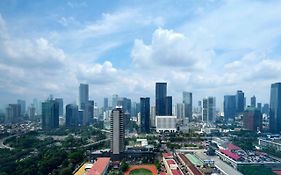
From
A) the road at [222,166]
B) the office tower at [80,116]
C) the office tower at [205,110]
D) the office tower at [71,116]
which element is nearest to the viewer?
the road at [222,166]

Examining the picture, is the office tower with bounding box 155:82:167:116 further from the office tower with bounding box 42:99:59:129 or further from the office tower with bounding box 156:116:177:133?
the office tower with bounding box 42:99:59:129

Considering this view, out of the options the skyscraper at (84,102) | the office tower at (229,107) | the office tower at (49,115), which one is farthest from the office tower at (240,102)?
the office tower at (49,115)

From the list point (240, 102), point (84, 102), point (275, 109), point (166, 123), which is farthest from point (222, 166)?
point (84, 102)

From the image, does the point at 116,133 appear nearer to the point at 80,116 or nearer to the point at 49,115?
the point at 49,115

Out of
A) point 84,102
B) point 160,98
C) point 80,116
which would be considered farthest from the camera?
point 84,102

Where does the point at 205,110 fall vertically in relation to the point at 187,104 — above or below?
below

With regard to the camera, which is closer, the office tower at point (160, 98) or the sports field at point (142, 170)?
the sports field at point (142, 170)

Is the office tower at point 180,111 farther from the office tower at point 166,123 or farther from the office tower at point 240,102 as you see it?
the office tower at point 240,102

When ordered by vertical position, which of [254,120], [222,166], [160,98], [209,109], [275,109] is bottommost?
[222,166]
